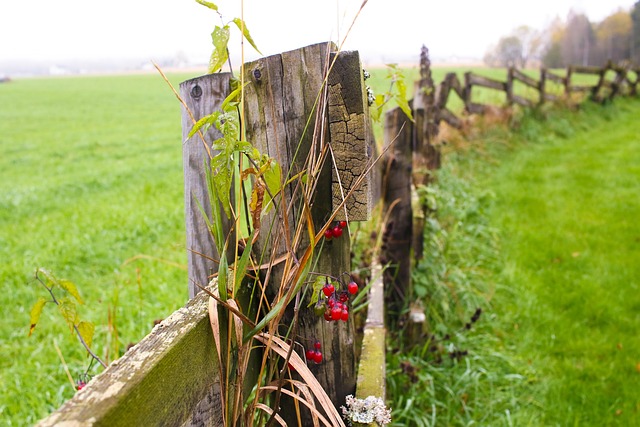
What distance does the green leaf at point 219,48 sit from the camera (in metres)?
1.23

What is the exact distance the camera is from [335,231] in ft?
4.50

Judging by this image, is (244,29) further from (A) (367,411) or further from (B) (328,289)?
(A) (367,411)

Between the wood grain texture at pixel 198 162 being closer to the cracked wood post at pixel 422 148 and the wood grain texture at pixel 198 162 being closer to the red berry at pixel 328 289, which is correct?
the red berry at pixel 328 289

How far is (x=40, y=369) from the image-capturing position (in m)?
3.34

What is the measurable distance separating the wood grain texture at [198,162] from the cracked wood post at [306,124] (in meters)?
0.14

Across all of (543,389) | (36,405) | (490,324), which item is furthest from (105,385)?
(490,324)

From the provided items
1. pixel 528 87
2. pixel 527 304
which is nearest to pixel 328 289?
pixel 527 304

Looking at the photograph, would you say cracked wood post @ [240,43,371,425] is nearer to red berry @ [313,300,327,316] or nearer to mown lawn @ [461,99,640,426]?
red berry @ [313,300,327,316]

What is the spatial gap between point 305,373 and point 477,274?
3.36 metres

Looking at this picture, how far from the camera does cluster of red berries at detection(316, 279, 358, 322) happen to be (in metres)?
1.30

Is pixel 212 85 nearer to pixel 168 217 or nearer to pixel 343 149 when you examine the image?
pixel 343 149

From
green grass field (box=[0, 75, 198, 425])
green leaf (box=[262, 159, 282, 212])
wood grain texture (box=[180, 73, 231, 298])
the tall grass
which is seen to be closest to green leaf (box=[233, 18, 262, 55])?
wood grain texture (box=[180, 73, 231, 298])

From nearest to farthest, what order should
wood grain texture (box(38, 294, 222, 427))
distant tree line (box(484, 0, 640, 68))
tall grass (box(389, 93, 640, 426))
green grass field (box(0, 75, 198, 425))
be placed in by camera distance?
wood grain texture (box(38, 294, 222, 427)) → tall grass (box(389, 93, 640, 426)) → green grass field (box(0, 75, 198, 425)) → distant tree line (box(484, 0, 640, 68))

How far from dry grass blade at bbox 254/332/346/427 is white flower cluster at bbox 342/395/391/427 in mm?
272
